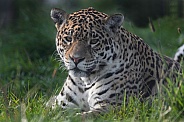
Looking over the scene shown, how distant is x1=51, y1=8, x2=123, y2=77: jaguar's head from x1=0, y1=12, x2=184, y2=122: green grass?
0.32 meters

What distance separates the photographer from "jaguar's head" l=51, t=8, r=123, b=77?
755 centimetres

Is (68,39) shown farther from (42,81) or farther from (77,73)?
(42,81)

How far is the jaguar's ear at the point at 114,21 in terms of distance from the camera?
7.90m

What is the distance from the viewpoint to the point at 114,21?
792 centimetres

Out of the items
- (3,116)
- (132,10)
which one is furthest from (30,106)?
(132,10)

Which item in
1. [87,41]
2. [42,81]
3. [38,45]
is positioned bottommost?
[42,81]

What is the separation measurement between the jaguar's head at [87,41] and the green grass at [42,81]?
320mm

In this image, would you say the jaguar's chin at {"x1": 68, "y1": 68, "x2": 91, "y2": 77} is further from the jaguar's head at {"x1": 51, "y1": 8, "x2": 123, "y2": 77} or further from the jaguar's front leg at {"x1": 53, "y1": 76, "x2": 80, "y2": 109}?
the jaguar's front leg at {"x1": 53, "y1": 76, "x2": 80, "y2": 109}

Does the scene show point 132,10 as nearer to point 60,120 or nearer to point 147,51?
point 147,51

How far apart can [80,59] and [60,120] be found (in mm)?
1305

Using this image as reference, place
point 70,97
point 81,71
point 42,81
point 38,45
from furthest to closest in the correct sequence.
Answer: point 38,45 < point 42,81 < point 70,97 < point 81,71

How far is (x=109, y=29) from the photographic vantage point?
7.92m

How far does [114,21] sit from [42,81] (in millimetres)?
2837

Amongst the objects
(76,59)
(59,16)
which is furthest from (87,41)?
(59,16)
